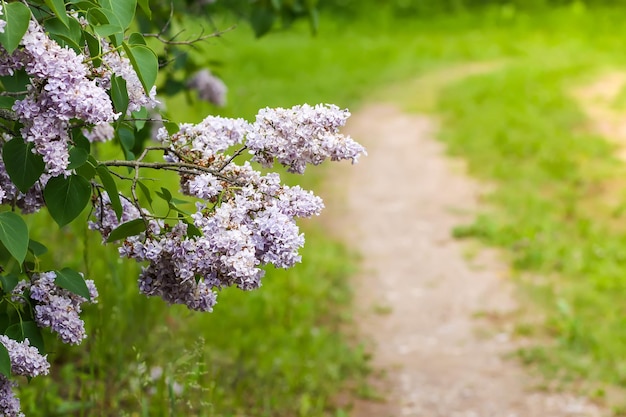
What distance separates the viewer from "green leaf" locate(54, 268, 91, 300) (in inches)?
63.6

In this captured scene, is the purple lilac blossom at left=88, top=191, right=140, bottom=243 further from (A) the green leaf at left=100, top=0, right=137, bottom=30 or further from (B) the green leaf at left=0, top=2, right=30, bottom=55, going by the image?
(B) the green leaf at left=0, top=2, right=30, bottom=55

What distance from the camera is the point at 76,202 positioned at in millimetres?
1538

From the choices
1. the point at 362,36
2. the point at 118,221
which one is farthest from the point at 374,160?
the point at 362,36

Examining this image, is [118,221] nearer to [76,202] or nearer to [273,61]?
[76,202]

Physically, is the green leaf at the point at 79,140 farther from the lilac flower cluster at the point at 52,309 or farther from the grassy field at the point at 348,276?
the grassy field at the point at 348,276

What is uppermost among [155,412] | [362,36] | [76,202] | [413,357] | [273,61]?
[362,36]

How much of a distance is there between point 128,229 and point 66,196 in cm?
13

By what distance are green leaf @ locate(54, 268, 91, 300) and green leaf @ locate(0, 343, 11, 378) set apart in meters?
0.16

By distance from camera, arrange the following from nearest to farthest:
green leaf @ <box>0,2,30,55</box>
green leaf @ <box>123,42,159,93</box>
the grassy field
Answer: green leaf @ <box>0,2,30,55</box> → green leaf @ <box>123,42,159,93</box> → the grassy field

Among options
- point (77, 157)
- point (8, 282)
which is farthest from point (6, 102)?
point (8, 282)

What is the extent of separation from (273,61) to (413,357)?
31.3 ft

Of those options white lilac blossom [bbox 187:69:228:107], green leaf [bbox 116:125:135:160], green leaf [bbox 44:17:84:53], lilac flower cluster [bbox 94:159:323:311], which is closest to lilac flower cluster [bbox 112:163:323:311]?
lilac flower cluster [bbox 94:159:323:311]

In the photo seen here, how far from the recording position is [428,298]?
5410 millimetres

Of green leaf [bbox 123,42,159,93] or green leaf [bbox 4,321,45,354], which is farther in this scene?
green leaf [bbox 4,321,45,354]
